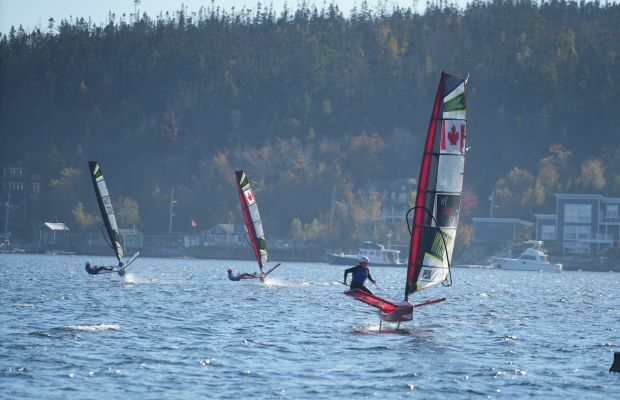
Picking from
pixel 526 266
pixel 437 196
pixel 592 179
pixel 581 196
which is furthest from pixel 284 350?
pixel 592 179

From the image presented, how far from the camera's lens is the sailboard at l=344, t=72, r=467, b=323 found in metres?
40.8

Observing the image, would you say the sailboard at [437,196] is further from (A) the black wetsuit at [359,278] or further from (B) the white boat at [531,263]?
(B) the white boat at [531,263]

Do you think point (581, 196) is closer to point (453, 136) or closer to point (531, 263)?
point (531, 263)

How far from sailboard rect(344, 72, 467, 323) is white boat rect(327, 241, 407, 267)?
127m

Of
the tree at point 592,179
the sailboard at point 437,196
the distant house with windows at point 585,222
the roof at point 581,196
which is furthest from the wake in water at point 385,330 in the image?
the tree at point 592,179

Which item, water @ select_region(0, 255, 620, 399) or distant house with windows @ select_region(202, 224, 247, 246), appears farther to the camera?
distant house with windows @ select_region(202, 224, 247, 246)

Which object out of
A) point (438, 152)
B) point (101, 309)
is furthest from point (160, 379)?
point (101, 309)

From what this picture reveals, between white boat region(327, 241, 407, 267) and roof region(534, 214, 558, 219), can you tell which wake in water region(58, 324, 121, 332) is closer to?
white boat region(327, 241, 407, 267)

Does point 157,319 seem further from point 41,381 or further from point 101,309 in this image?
point 41,381

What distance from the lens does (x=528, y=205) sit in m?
191

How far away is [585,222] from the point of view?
174 meters

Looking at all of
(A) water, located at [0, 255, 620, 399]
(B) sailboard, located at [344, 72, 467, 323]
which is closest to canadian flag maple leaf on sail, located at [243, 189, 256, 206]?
(A) water, located at [0, 255, 620, 399]

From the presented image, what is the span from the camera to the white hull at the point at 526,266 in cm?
16214

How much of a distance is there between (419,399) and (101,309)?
23927 millimetres
